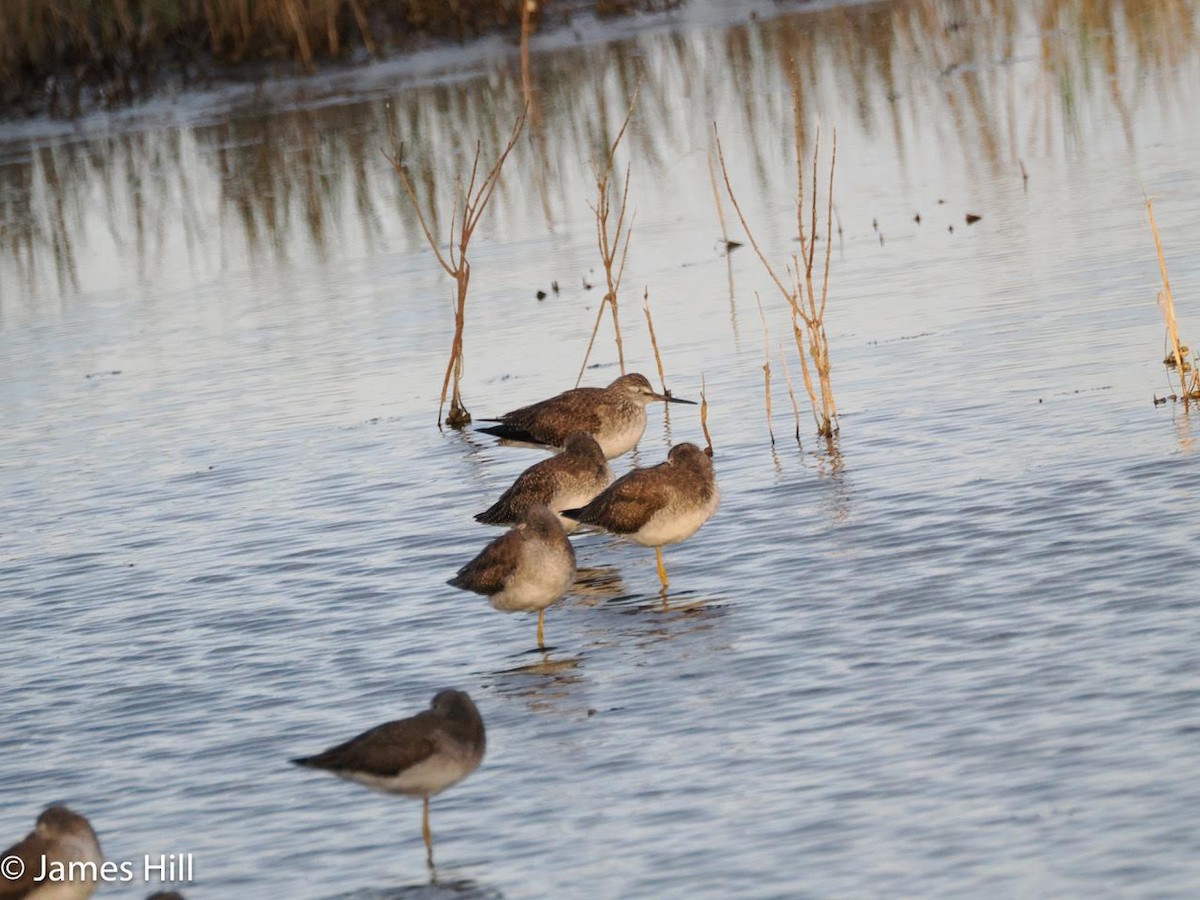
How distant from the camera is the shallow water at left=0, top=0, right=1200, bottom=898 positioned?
7.39 meters

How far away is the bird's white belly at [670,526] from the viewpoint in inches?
407

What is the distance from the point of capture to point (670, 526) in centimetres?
1037

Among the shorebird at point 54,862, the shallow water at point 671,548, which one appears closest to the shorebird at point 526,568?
the shallow water at point 671,548

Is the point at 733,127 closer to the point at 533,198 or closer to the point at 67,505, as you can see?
the point at 533,198

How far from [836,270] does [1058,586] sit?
9.68 metres

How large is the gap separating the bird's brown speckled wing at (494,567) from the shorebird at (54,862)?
3018mm

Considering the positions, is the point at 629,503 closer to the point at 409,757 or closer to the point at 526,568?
the point at 526,568

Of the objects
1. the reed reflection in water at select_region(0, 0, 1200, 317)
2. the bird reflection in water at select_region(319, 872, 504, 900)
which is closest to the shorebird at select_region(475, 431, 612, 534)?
the bird reflection in water at select_region(319, 872, 504, 900)

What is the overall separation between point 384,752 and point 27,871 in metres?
1.30

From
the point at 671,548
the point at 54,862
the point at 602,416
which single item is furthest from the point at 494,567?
the point at 602,416

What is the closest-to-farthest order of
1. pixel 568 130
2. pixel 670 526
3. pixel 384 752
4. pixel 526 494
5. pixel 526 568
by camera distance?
pixel 384 752 → pixel 526 568 → pixel 670 526 → pixel 526 494 → pixel 568 130

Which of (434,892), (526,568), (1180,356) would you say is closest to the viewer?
(434,892)

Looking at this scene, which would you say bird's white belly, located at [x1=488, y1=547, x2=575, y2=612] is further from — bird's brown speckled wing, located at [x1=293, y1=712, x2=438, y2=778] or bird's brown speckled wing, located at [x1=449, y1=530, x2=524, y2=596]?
bird's brown speckled wing, located at [x1=293, y1=712, x2=438, y2=778]

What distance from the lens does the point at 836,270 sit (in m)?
18.8
